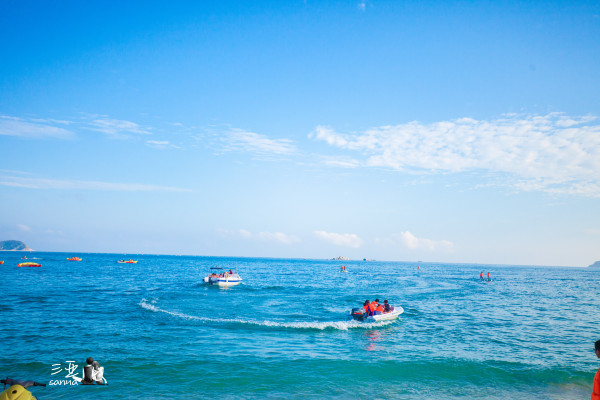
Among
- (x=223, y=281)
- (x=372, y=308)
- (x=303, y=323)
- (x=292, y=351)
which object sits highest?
(x=372, y=308)

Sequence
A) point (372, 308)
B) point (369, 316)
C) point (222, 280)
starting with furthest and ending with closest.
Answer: point (222, 280), point (372, 308), point (369, 316)

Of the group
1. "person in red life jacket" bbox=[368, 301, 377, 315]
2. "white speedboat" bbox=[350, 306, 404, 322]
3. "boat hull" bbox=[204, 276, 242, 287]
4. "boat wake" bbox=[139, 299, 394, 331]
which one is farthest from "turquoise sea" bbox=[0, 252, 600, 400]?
"boat hull" bbox=[204, 276, 242, 287]

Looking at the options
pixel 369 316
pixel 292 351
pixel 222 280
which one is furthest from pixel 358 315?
pixel 222 280

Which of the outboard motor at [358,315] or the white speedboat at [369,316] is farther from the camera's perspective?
the outboard motor at [358,315]

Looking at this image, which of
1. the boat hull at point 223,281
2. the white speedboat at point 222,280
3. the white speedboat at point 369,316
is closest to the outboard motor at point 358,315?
the white speedboat at point 369,316

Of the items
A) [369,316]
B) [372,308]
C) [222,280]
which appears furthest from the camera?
[222,280]

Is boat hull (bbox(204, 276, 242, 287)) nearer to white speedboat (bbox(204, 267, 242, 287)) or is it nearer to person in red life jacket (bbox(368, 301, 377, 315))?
Answer: white speedboat (bbox(204, 267, 242, 287))

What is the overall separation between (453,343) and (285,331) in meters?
10.4

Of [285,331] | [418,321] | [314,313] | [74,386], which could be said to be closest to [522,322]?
[418,321]

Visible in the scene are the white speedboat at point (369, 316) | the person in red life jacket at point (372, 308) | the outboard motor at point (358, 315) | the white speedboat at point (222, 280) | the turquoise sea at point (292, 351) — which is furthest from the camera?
the white speedboat at point (222, 280)

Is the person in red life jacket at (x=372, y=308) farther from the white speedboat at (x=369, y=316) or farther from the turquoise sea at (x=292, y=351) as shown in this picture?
the turquoise sea at (x=292, y=351)

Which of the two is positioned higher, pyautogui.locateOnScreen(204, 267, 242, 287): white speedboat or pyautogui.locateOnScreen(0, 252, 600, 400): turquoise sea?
pyautogui.locateOnScreen(0, 252, 600, 400): turquoise sea

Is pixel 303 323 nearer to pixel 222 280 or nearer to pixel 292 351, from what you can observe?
pixel 292 351

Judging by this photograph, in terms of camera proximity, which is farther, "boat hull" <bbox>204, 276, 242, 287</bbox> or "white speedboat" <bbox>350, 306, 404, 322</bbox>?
"boat hull" <bbox>204, 276, 242, 287</bbox>
